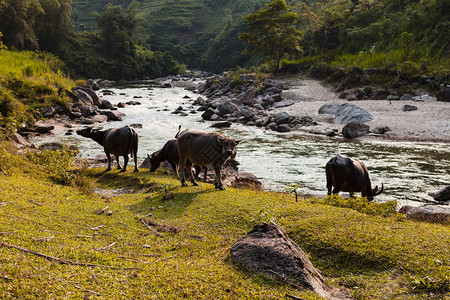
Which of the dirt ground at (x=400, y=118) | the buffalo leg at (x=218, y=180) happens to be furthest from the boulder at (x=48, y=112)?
the buffalo leg at (x=218, y=180)

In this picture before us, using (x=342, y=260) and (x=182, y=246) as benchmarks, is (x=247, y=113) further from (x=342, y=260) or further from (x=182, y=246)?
(x=342, y=260)

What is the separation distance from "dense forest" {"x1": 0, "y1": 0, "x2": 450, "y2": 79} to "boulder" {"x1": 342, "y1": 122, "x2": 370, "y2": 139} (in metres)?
12.8

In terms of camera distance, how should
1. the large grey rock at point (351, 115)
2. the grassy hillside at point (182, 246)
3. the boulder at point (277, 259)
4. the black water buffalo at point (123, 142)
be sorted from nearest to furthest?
the grassy hillside at point (182, 246) < the boulder at point (277, 259) < the black water buffalo at point (123, 142) < the large grey rock at point (351, 115)

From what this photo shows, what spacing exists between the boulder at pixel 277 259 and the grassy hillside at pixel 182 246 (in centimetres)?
13

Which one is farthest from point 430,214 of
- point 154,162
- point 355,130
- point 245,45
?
point 245,45

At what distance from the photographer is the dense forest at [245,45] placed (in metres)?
32.7

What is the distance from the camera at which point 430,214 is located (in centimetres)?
825

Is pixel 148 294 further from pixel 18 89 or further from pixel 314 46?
pixel 314 46

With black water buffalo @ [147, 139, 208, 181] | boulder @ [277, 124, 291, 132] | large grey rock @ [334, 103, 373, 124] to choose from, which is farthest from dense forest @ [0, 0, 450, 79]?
black water buffalo @ [147, 139, 208, 181]

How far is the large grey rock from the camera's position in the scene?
23.2 metres

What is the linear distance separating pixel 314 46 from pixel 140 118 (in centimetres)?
3156

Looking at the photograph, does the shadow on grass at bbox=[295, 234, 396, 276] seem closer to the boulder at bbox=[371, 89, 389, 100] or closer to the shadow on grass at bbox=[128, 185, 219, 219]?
the shadow on grass at bbox=[128, 185, 219, 219]

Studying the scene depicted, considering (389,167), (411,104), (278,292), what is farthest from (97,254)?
(411,104)

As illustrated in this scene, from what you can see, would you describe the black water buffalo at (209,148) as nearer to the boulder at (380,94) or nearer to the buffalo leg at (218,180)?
the buffalo leg at (218,180)
